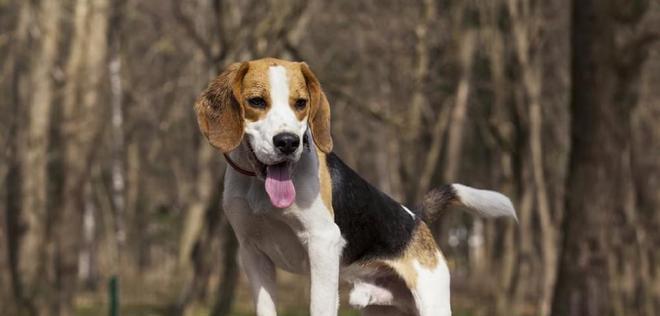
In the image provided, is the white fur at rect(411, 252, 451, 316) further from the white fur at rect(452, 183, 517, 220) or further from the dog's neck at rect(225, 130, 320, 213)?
the dog's neck at rect(225, 130, 320, 213)

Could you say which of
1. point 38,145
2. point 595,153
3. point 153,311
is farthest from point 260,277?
point 153,311

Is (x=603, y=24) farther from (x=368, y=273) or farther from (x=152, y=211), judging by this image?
(x=152, y=211)

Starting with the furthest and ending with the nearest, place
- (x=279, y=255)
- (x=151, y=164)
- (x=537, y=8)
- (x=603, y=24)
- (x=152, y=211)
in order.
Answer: (x=152, y=211) < (x=151, y=164) < (x=537, y=8) < (x=603, y=24) < (x=279, y=255)

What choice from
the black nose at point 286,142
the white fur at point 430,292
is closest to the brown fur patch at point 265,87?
the black nose at point 286,142

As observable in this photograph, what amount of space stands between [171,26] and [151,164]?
22.2 meters

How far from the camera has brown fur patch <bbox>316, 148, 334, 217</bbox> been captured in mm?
6734

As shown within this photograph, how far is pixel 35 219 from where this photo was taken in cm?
2517

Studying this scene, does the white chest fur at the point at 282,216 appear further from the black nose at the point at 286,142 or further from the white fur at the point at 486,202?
the white fur at the point at 486,202

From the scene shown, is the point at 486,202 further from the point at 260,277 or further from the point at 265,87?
the point at 265,87

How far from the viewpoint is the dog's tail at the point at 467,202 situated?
25.5ft

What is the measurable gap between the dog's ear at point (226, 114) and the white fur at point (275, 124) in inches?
2.6

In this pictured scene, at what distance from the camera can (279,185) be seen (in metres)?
6.42

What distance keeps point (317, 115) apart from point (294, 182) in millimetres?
342

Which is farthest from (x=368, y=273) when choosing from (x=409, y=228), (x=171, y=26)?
(x=171, y=26)
